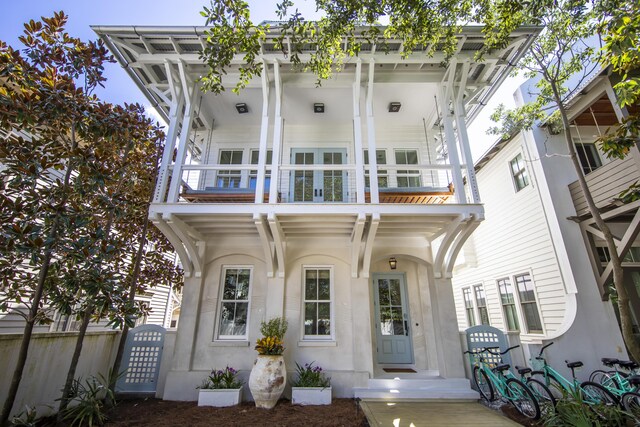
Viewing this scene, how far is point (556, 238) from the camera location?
7336 millimetres

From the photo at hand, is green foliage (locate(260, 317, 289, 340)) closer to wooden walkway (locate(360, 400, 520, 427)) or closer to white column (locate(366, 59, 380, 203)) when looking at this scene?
wooden walkway (locate(360, 400, 520, 427))

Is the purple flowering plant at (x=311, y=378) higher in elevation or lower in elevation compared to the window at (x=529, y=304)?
lower

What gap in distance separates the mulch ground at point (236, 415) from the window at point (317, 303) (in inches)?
52.5

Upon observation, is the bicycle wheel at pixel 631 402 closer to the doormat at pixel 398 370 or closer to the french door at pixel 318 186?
the doormat at pixel 398 370

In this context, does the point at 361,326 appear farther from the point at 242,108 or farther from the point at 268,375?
the point at 242,108

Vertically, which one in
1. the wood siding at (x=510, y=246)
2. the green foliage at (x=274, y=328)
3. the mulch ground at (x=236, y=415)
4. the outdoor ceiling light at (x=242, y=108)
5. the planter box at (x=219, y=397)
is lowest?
the mulch ground at (x=236, y=415)

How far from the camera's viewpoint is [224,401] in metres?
5.28

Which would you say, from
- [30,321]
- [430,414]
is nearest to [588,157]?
[430,414]

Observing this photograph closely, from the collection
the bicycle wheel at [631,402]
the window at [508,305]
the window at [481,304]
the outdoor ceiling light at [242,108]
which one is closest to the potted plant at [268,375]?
the bicycle wheel at [631,402]

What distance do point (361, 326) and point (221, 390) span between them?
9.52 ft

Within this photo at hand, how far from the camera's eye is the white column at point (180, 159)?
5.57 m

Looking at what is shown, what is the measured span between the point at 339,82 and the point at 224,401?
671 centimetres

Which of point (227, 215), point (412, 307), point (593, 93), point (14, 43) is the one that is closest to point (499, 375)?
point (412, 307)

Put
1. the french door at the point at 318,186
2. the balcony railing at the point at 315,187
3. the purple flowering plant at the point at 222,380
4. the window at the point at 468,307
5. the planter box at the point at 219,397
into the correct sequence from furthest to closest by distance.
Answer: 1. the window at the point at 468,307
2. the french door at the point at 318,186
3. the balcony railing at the point at 315,187
4. the purple flowering plant at the point at 222,380
5. the planter box at the point at 219,397
